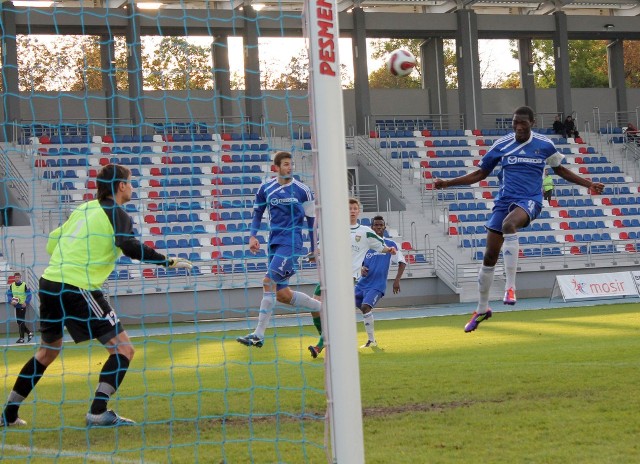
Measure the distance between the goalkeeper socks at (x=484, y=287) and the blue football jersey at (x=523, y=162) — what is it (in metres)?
0.85

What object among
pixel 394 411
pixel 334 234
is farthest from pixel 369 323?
pixel 334 234

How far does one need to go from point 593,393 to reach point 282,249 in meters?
4.48

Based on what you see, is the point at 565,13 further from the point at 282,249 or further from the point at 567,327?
the point at 282,249

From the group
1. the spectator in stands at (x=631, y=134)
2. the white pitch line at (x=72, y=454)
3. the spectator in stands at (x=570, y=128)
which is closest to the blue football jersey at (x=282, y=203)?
the white pitch line at (x=72, y=454)

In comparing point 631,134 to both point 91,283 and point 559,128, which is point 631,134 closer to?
point 559,128

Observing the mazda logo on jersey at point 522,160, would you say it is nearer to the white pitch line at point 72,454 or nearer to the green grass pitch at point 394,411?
the green grass pitch at point 394,411

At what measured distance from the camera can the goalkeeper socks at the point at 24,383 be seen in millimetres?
7402

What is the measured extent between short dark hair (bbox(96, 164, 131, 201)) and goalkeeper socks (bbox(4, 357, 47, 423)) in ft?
4.62

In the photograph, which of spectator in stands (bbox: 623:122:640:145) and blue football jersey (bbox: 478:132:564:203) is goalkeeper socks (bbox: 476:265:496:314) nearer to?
blue football jersey (bbox: 478:132:564:203)

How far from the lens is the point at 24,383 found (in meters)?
7.44

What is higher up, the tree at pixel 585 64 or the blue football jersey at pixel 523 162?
the tree at pixel 585 64

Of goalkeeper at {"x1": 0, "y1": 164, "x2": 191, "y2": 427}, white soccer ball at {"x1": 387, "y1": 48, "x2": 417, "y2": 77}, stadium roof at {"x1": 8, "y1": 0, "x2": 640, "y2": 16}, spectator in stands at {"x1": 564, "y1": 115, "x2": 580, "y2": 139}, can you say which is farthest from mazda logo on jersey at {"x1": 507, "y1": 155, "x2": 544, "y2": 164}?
spectator in stands at {"x1": 564, "y1": 115, "x2": 580, "y2": 139}

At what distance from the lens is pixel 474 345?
44.8 ft

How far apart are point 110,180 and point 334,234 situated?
2966 mm
